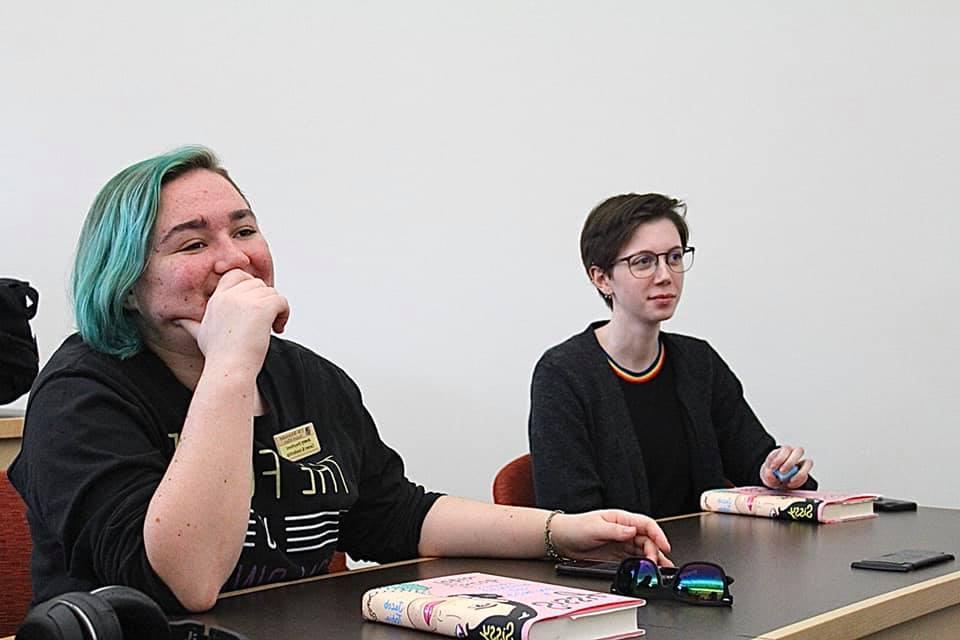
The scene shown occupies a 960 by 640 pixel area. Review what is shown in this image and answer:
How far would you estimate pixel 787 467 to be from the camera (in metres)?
2.38

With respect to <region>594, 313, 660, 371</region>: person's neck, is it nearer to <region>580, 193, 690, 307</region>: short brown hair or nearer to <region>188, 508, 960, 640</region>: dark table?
<region>580, 193, 690, 307</region>: short brown hair

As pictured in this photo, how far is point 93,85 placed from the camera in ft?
11.3

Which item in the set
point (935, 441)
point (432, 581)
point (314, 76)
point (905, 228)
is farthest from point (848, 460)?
point (432, 581)

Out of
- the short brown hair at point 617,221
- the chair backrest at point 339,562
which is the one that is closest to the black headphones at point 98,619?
the chair backrest at point 339,562

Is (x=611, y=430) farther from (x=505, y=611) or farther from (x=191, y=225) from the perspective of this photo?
(x=505, y=611)

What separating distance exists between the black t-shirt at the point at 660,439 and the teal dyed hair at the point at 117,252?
4.31 feet

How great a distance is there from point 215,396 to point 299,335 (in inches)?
86.3

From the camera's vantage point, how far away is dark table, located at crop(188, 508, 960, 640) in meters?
1.23

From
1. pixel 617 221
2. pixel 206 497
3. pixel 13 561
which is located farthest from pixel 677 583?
pixel 617 221

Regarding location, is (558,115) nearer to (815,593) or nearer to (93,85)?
(93,85)

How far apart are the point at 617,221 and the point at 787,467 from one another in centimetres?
67

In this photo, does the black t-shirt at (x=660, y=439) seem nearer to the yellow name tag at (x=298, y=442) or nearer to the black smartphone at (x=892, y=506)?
the black smartphone at (x=892, y=506)

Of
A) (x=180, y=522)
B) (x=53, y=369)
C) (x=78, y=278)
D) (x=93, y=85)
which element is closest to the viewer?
(x=180, y=522)

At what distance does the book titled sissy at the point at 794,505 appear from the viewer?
2.06 meters
